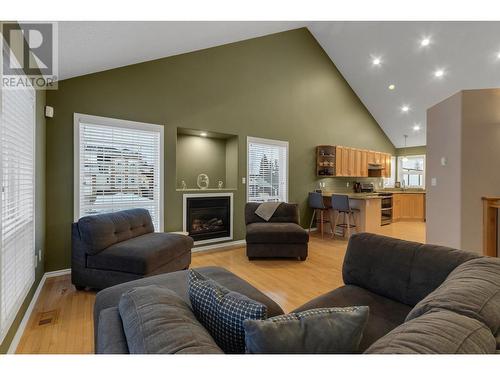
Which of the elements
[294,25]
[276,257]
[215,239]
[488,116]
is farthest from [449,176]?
[294,25]

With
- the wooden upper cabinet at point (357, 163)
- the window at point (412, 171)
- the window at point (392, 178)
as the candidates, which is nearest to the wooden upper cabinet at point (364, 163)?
the wooden upper cabinet at point (357, 163)

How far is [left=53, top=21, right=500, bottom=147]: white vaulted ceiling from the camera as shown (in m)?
2.55

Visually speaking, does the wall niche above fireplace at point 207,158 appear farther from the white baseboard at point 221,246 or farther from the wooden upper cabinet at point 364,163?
the wooden upper cabinet at point 364,163

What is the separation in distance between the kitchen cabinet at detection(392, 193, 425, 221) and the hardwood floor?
3.90m

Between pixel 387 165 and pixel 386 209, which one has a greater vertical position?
pixel 387 165

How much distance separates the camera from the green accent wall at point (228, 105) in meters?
3.28

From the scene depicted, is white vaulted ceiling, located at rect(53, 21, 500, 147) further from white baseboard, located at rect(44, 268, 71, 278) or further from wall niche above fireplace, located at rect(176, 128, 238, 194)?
white baseboard, located at rect(44, 268, 71, 278)

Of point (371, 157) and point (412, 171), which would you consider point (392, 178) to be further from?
point (371, 157)

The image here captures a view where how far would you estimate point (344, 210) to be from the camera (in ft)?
17.4

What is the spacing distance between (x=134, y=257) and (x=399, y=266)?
232 cm

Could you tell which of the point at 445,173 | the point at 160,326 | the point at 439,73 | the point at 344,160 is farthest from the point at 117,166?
the point at 439,73

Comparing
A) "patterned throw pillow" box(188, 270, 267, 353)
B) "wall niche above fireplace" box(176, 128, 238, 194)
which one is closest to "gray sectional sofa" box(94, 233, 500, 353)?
"patterned throw pillow" box(188, 270, 267, 353)

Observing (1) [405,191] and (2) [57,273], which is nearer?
(2) [57,273]
